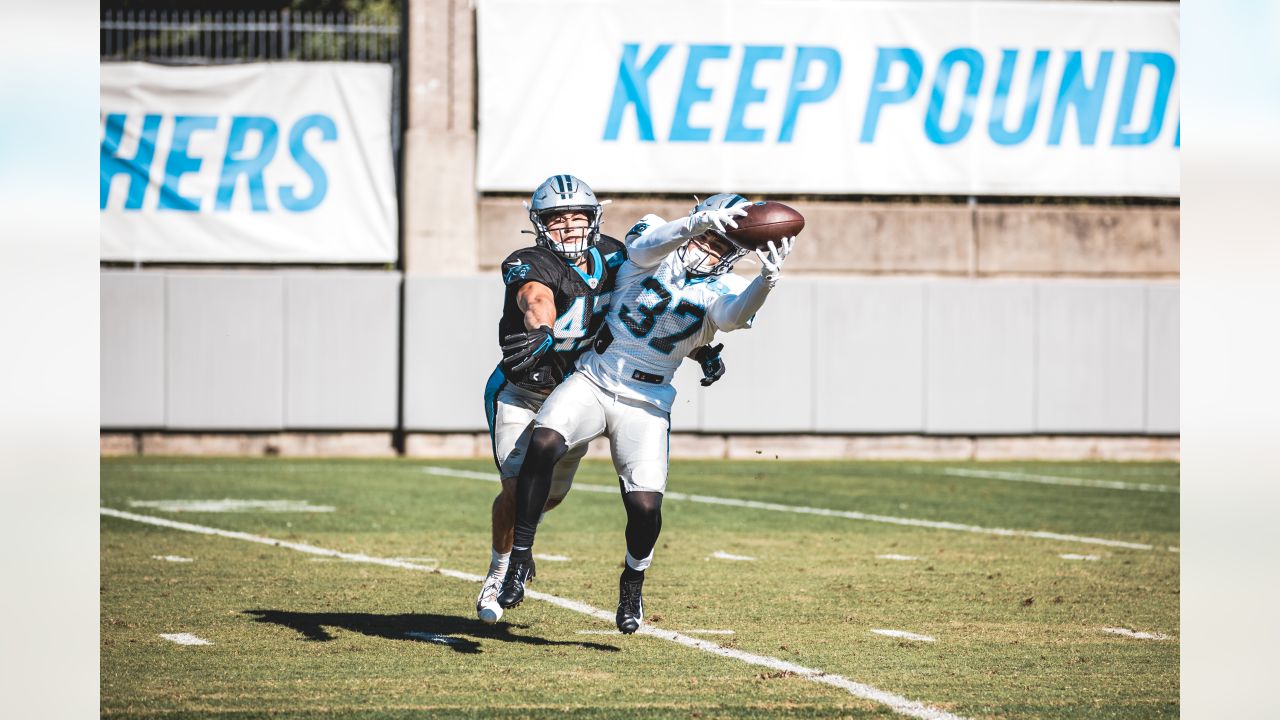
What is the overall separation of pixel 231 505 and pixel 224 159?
260 inches

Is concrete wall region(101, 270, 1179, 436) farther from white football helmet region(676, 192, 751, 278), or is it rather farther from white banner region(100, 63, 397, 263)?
white football helmet region(676, 192, 751, 278)

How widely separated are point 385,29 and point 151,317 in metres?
4.38

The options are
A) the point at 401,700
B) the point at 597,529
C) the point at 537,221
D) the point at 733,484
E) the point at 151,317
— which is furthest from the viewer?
the point at 151,317

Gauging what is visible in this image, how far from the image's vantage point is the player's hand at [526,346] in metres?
6.25

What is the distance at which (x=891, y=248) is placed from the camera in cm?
1858

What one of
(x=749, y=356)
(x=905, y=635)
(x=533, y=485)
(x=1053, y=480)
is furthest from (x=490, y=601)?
(x=749, y=356)

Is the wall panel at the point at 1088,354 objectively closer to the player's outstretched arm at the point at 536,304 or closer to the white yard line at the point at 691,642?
the white yard line at the point at 691,642

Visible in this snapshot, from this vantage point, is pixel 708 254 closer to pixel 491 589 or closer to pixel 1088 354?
pixel 491 589

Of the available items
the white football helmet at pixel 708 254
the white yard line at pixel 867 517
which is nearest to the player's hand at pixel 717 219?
the white football helmet at pixel 708 254

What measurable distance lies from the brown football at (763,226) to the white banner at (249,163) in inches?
490

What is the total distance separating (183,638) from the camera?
6617 millimetres
